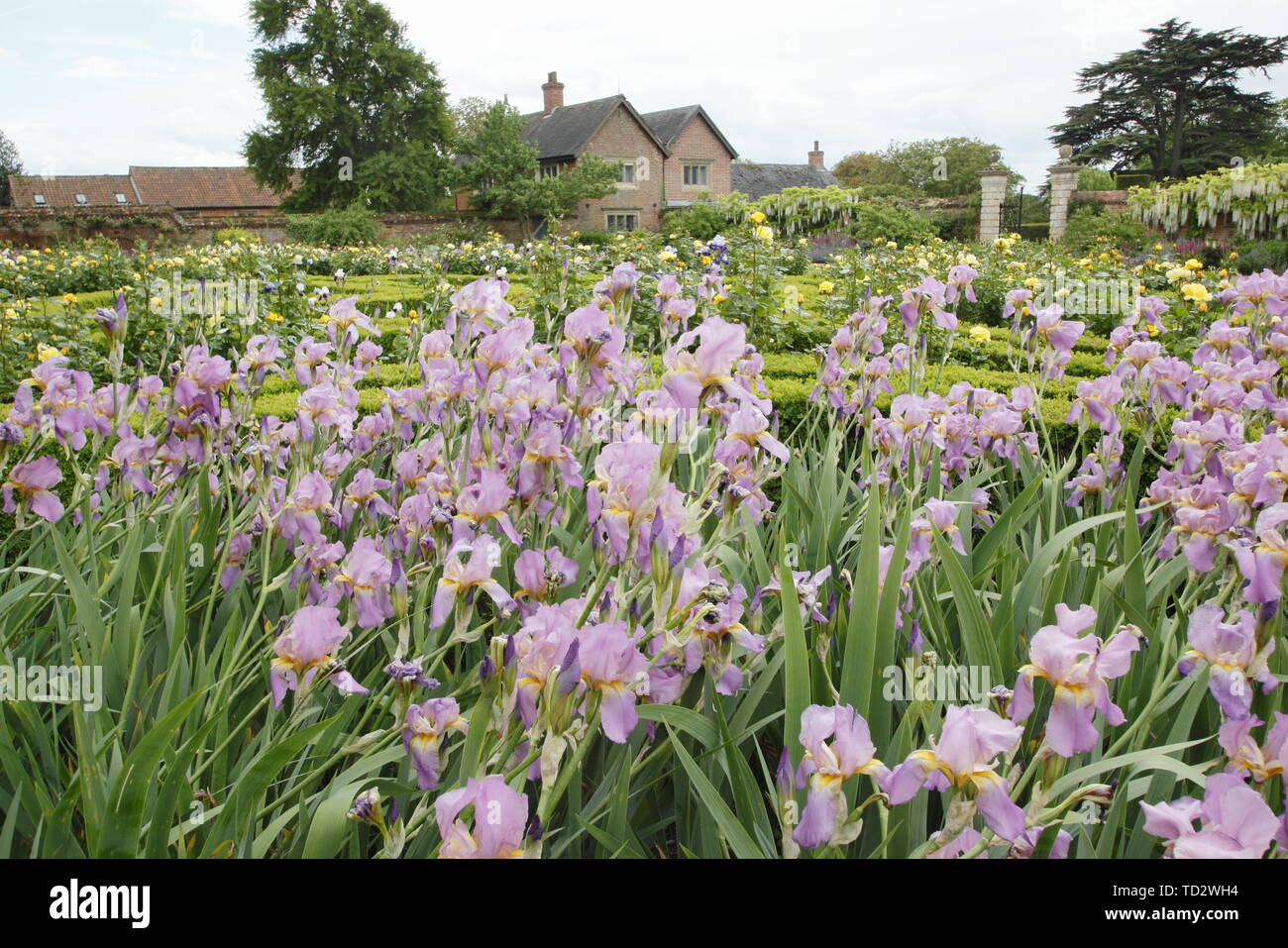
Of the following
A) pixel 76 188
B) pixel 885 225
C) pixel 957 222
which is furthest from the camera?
pixel 76 188

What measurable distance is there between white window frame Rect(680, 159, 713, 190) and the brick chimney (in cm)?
803

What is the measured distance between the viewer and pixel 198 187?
47.3 metres

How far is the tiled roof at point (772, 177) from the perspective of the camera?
152ft

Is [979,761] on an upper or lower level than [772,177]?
lower

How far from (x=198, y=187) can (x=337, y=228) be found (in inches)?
866

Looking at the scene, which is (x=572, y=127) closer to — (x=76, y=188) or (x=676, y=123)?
(x=676, y=123)

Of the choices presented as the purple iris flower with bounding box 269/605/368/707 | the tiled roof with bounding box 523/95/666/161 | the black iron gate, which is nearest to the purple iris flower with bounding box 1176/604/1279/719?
the purple iris flower with bounding box 269/605/368/707

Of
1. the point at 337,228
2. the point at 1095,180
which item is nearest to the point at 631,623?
the point at 337,228

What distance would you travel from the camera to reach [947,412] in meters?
2.52

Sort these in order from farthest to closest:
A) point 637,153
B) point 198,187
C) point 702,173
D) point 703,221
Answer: point 198,187 → point 702,173 → point 637,153 → point 703,221

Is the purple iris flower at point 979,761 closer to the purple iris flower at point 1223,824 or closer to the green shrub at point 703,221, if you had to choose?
the purple iris flower at point 1223,824

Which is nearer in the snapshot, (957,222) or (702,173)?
(957,222)
